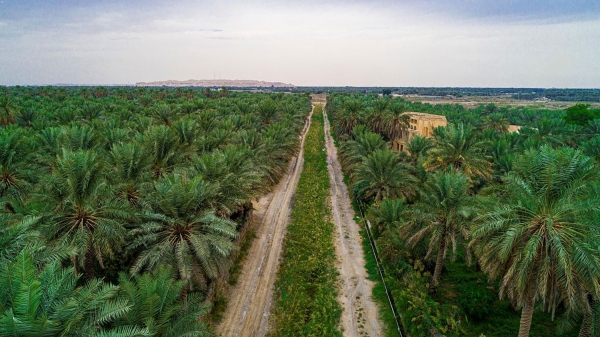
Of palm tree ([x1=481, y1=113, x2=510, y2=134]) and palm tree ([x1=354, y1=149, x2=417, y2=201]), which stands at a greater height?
palm tree ([x1=481, y1=113, x2=510, y2=134])

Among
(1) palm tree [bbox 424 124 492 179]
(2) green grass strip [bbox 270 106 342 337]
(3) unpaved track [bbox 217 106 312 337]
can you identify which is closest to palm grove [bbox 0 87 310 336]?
(3) unpaved track [bbox 217 106 312 337]

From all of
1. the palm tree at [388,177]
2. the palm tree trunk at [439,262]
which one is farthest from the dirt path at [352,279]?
the palm tree at [388,177]

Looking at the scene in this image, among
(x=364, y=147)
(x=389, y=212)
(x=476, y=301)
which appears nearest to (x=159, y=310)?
(x=476, y=301)

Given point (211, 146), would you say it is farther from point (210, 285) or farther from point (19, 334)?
point (19, 334)

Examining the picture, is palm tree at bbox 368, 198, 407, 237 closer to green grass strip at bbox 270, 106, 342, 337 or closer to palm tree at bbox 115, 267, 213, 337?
green grass strip at bbox 270, 106, 342, 337

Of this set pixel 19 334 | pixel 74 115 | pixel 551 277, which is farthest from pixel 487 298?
pixel 74 115

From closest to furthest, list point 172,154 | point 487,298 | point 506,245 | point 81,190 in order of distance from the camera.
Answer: point 506,245 < point 81,190 < point 487,298 < point 172,154
